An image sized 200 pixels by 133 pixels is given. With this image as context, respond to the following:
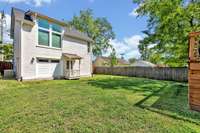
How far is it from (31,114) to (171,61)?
1535 cm

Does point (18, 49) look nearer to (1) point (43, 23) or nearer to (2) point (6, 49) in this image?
→ (1) point (43, 23)

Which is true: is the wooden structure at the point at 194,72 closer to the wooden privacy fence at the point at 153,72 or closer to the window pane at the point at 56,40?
the window pane at the point at 56,40

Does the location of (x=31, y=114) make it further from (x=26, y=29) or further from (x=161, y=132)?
(x=26, y=29)

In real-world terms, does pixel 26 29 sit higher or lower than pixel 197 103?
higher

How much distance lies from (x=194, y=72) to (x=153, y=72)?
17584 mm

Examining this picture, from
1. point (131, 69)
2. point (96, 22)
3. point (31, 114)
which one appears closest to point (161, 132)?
point (31, 114)

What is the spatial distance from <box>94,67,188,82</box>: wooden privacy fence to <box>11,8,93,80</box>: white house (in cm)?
942

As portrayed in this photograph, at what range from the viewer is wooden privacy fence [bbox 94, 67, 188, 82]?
20.4 m

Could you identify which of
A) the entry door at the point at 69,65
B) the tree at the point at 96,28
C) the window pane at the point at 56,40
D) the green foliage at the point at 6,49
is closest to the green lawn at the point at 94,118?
the window pane at the point at 56,40

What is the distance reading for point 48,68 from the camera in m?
17.0

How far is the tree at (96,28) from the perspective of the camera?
37469 mm

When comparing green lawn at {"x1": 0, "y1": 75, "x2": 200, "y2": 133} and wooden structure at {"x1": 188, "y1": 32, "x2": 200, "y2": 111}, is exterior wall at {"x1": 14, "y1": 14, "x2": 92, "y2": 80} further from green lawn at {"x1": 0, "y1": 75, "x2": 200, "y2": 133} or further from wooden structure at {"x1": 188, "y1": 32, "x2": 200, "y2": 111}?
wooden structure at {"x1": 188, "y1": 32, "x2": 200, "y2": 111}

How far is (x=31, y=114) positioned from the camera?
537cm

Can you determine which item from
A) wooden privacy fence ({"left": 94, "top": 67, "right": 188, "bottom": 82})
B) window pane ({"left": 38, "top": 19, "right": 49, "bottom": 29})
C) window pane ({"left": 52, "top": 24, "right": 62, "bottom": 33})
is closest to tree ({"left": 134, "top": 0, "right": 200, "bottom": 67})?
wooden privacy fence ({"left": 94, "top": 67, "right": 188, "bottom": 82})
